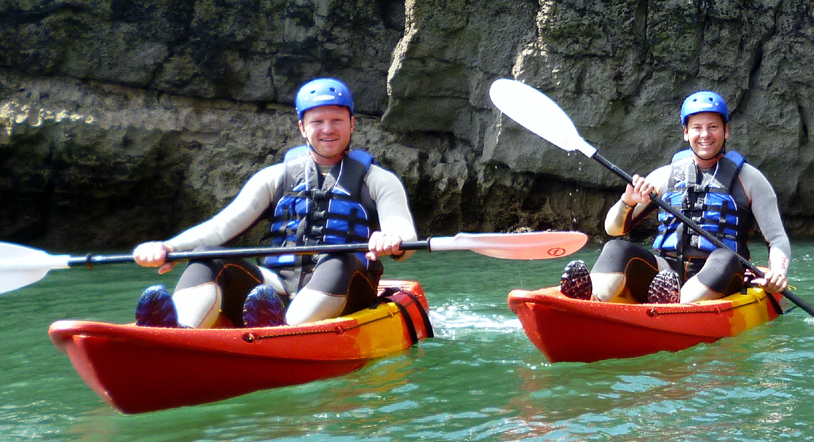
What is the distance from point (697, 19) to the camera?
8258 millimetres

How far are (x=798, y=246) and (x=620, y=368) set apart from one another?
226 inches

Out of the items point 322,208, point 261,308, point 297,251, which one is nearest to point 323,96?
point 322,208

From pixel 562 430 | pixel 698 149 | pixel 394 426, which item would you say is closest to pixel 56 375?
pixel 394 426

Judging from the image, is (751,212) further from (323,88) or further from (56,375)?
(56,375)

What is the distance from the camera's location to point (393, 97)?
9.16 metres

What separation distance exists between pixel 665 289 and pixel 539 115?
52.2 inches

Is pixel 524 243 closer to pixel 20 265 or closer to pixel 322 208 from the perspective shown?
pixel 322 208

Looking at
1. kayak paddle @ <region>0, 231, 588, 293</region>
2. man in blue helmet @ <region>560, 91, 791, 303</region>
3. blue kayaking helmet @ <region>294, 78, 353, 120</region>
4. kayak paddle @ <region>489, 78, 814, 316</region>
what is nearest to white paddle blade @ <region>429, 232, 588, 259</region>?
kayak paddle @ <region>0, 231, 588, 293</region>

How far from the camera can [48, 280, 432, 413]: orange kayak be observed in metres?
2.59

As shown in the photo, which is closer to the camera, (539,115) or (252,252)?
(252,252)

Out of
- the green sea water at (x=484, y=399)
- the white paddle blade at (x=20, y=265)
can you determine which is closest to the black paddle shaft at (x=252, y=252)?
the white paddle blade at (x=20, y=265)

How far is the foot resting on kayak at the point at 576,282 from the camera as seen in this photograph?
3.52 metres

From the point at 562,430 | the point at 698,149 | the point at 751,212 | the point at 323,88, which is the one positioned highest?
the point at 323,88

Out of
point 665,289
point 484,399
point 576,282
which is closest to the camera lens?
point 484,399
